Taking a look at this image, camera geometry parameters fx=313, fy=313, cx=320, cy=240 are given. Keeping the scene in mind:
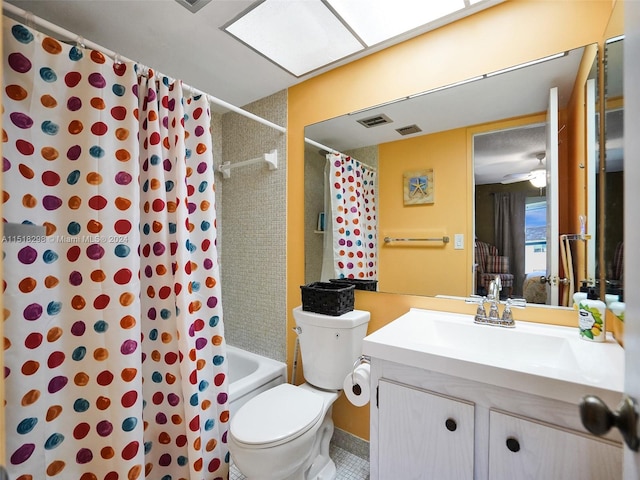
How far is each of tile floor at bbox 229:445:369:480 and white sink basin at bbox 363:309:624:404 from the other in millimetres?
948

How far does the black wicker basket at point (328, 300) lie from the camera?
5.46 ft

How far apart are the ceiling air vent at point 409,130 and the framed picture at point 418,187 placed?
20 centimetres

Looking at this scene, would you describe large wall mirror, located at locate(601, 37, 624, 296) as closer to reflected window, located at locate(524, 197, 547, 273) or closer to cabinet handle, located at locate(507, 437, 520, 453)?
reflected window, located at locate(524, 197, 547, 273)

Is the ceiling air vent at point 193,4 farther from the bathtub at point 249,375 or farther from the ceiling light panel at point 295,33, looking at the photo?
the bathtub at point 249,375

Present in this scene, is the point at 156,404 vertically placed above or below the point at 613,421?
below

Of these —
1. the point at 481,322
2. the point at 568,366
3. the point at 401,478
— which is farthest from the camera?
the point at 481,322

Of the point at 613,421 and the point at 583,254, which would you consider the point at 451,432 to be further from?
the point at 583,254

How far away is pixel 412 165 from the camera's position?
161 centimetres

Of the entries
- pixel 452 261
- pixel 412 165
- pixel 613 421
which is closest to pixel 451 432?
pixel 613 421

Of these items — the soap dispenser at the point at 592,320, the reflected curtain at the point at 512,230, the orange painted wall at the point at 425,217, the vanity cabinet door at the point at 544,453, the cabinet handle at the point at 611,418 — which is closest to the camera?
the cabinet handle at the point at 611,418

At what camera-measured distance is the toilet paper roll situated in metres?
1.34

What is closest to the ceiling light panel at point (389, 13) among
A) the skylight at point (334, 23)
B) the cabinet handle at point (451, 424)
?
the skylight at point (334, 23)

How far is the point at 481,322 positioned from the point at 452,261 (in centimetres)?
31

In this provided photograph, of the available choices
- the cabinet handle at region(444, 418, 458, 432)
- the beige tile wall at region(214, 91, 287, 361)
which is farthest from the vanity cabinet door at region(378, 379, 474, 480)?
the beige tile wall at region(214, 91, 287, 361)
